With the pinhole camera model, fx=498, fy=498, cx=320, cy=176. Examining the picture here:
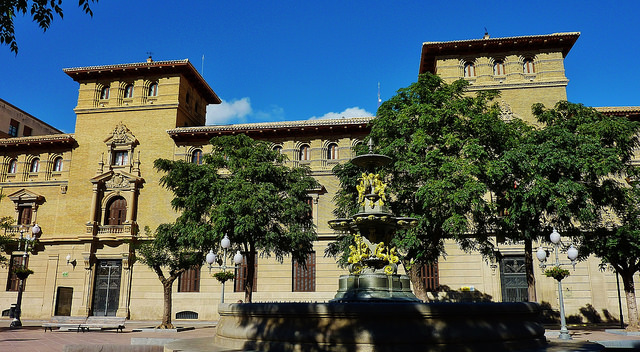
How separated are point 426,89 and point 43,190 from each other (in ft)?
83.8

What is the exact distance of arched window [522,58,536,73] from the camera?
1137 inches

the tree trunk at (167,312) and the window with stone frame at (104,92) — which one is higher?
the window with stone frame at (104,92)

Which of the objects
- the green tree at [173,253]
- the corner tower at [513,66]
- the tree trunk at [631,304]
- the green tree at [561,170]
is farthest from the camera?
the corner tower at [513,66]

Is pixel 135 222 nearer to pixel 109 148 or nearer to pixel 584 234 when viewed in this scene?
pixel 109 148

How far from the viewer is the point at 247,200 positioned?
71.3 feet

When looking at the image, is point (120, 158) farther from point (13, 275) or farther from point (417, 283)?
point (417, 283)

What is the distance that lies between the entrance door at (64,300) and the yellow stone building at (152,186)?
0.28ft

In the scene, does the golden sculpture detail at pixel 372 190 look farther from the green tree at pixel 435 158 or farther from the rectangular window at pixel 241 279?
the rectangular window at pixel 241 279

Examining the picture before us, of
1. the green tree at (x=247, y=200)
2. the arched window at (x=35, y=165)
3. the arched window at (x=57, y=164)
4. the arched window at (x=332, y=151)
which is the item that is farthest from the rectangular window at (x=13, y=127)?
the arched window at (x=332, y=151)

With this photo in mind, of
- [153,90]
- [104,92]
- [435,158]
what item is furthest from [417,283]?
[104,92]

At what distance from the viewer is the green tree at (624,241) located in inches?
783

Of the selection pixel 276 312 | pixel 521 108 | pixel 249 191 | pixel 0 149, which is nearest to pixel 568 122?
pixel 521 108

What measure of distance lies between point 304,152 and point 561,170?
15204 millimetres

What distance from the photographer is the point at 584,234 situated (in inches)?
843
